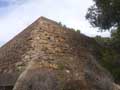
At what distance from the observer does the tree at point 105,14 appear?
93.0ft

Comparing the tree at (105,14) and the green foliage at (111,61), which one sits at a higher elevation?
the tree at (105,14)

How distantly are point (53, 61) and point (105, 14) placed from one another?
26.6ft

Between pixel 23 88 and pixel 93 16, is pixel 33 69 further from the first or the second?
pixel 93 16

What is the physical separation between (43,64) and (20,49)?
3.06 metres

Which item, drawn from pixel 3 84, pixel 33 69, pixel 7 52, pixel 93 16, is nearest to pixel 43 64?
pixel 33 69

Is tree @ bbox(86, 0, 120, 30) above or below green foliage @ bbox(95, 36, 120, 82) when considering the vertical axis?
above

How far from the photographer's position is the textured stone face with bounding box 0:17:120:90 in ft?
70.6

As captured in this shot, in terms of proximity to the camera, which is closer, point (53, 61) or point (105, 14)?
point (53, 61)

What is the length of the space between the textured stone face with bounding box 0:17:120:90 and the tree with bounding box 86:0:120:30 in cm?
288

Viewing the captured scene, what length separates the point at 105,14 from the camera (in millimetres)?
29609

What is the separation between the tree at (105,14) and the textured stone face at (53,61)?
9.44 ft

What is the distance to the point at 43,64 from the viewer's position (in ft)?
74.6

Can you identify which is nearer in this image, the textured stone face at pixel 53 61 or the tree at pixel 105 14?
the textured stone face at pixel 53 61

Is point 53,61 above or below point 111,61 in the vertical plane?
above
